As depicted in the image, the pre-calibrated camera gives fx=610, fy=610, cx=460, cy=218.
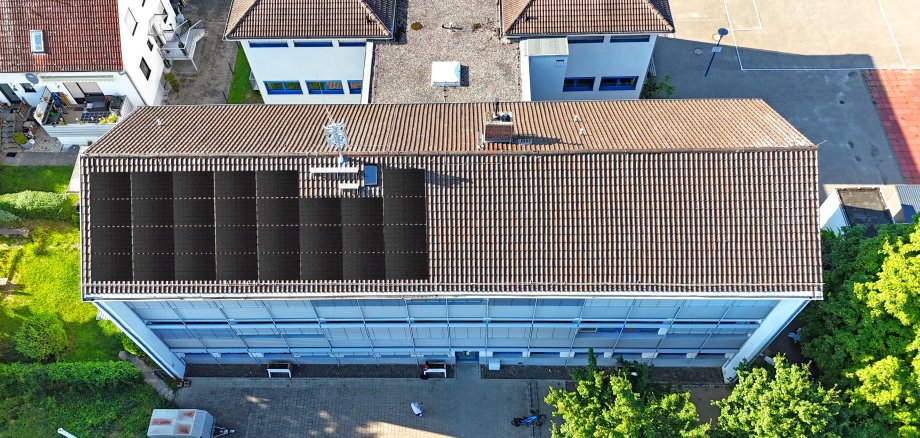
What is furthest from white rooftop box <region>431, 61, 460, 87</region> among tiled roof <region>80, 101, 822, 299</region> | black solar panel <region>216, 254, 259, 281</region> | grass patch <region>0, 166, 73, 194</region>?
grass patch <region>0, 166, 73, 194</region>

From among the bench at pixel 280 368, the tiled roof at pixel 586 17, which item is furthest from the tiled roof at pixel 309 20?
the bench at pixel 280 368

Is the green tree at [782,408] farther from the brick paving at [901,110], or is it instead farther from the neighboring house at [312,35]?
the neighboring house at [312,35]

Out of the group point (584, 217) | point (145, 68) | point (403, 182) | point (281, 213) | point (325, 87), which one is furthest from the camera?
point (145, 68)

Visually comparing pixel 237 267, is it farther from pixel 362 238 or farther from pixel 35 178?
pixel 35 178

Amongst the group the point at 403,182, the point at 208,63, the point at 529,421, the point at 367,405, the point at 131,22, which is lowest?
the point at 529,421

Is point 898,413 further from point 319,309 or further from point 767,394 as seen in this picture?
point 319,309

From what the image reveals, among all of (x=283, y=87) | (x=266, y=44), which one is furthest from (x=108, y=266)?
(x=283, y=87)
